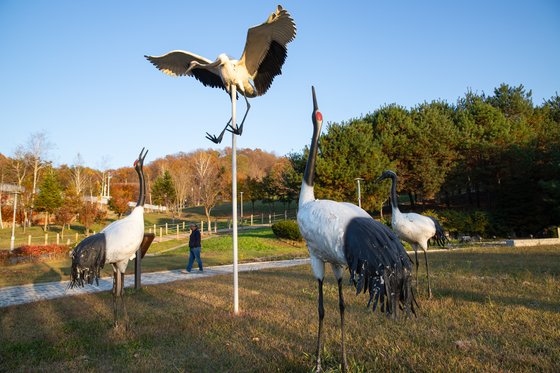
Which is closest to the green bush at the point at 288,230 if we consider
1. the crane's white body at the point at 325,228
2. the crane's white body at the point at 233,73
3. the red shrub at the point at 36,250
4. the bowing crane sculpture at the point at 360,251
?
the red shrub at the point at 36,250

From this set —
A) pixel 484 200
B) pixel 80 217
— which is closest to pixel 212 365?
pixel 80 217

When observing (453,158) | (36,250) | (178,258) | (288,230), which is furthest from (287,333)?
(453,158)

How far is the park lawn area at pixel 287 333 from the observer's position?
13.5 feet

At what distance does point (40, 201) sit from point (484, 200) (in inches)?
1736

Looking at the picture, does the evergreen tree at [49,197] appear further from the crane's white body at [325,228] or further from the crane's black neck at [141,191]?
the crane's white body at [325,228]

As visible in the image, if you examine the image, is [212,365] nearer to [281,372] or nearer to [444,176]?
[281,372]

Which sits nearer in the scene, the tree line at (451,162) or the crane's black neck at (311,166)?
the crane's black neck at (311,166)

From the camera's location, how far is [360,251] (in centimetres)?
328

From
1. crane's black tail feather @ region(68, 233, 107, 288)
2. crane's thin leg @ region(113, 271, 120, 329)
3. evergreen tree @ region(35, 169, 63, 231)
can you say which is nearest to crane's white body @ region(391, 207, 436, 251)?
crane's thin leg @ region(113, 271, 120, 329)

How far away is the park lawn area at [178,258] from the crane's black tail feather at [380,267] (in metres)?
12.4

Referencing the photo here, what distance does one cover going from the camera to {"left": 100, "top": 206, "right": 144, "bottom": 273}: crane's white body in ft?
19.7

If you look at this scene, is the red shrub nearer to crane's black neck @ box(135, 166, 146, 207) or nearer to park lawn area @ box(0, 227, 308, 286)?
park lawn area @ box(0, 227, 308, 286)

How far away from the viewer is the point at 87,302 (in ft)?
27.1

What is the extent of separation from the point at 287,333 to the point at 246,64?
474cm
